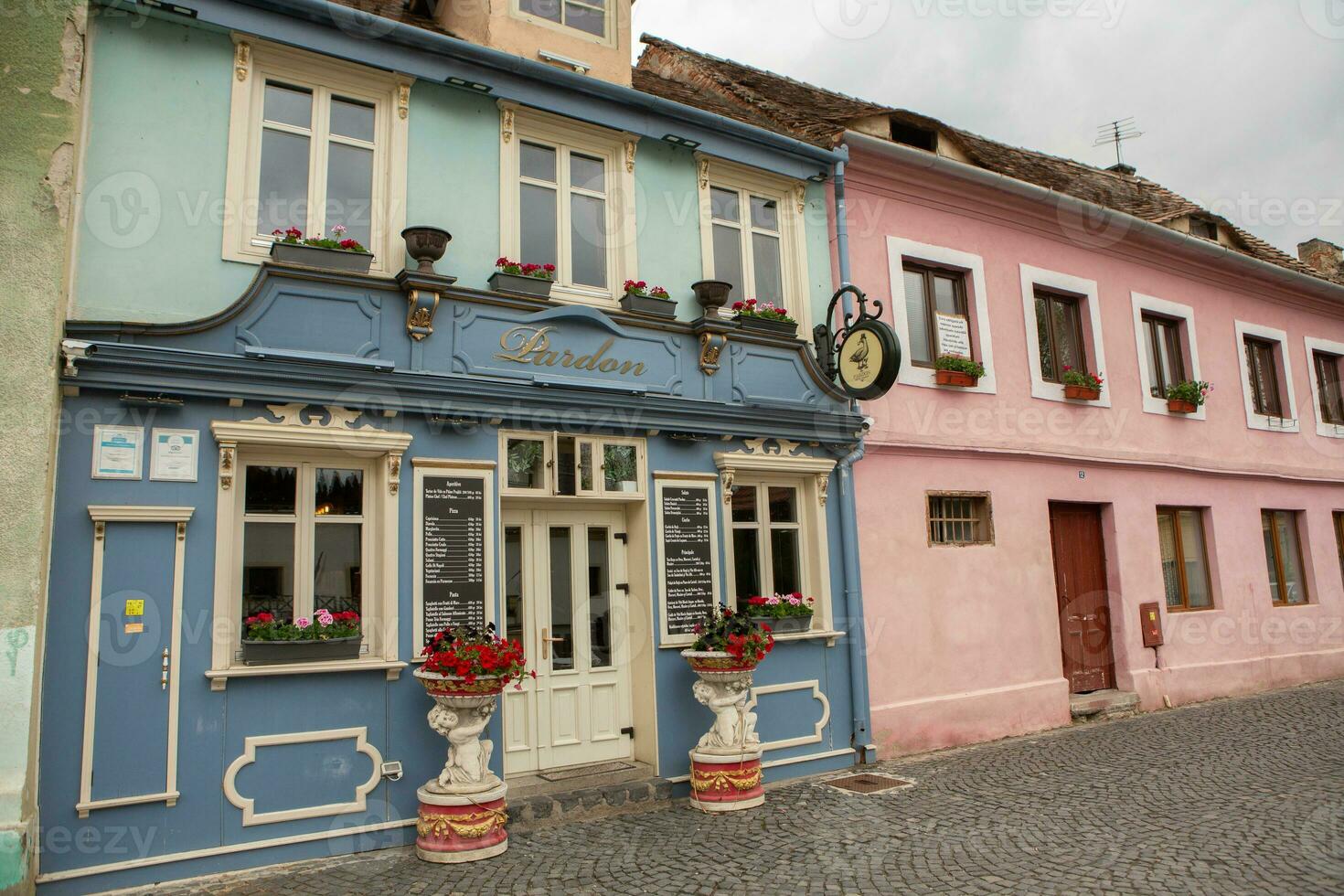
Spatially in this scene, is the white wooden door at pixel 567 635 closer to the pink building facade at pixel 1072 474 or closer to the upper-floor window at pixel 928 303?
the pink building facade at pixel 1072 474

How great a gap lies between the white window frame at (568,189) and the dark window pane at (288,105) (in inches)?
63.3

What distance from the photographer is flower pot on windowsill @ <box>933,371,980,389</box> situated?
10.7 m

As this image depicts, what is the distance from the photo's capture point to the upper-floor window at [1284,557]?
571 inches

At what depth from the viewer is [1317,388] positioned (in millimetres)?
16141

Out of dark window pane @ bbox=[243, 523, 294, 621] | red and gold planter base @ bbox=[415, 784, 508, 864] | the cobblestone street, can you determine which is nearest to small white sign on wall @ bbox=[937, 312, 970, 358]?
the cobblestone street

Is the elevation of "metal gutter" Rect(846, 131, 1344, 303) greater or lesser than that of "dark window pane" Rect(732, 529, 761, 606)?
greater

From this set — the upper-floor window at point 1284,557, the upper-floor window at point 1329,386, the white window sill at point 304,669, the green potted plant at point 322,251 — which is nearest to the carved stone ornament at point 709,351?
the green potted plant at point 322,251

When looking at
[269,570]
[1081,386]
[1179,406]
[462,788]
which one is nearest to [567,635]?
[462,788]

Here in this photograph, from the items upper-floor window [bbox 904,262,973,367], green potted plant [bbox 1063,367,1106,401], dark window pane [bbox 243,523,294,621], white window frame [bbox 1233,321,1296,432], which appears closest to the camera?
dark window pane [bbox 243,523,294,621]

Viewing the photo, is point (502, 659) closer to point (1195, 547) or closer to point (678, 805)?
point (678, 805)

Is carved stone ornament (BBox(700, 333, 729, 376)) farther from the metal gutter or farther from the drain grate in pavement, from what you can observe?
the drain grate in pavement

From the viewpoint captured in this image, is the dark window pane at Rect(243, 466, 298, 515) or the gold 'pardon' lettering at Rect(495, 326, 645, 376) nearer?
the dark window pane at Rect(243, 466, 298, 515)

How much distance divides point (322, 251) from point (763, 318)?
425 centimetres

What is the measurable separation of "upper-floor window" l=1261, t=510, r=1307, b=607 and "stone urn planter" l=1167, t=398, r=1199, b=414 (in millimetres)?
2665
